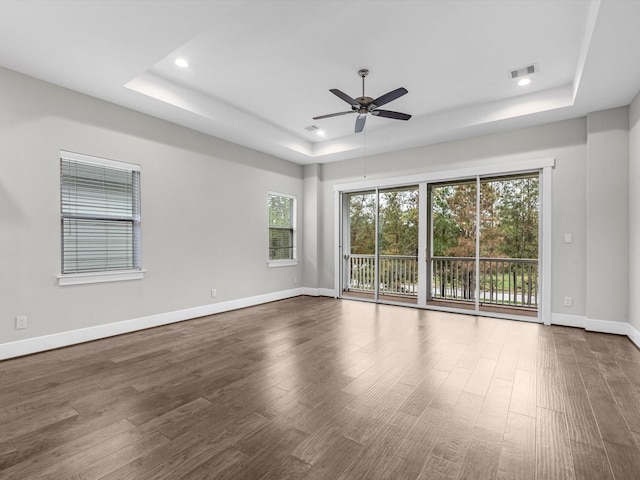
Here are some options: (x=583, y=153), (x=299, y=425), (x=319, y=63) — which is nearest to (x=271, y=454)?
(x=299, y=425)

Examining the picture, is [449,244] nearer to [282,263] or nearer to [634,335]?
[634,335]

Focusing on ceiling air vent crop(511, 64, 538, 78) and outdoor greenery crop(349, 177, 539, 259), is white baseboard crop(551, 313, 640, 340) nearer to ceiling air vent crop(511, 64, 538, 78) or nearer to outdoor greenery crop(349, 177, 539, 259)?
outdoor greenery crop(349, 177, 539, 259)

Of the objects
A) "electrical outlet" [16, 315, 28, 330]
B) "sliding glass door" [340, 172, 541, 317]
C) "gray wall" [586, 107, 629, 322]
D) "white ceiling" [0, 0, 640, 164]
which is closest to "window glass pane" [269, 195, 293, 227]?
"sliding glass door" [340, 172, 541, 317]

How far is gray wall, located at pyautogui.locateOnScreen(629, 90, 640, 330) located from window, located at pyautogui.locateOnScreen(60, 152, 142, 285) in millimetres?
6111

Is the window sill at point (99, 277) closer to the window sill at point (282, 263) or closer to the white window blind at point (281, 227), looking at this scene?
the window sill at point (282, 263)

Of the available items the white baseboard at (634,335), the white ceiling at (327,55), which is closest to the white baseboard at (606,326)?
the white baseboard at (634,335)

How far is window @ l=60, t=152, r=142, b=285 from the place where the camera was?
3748 millimetres

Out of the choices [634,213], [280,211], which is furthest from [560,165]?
[280,211]

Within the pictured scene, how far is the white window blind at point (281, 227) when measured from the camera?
21.4ft

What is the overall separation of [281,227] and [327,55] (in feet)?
12.4

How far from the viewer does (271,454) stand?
178cm

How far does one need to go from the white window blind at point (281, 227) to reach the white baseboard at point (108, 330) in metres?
1.11

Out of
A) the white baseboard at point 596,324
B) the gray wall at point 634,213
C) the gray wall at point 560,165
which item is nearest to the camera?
the gray wall at point 634,213

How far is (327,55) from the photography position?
3496mm
